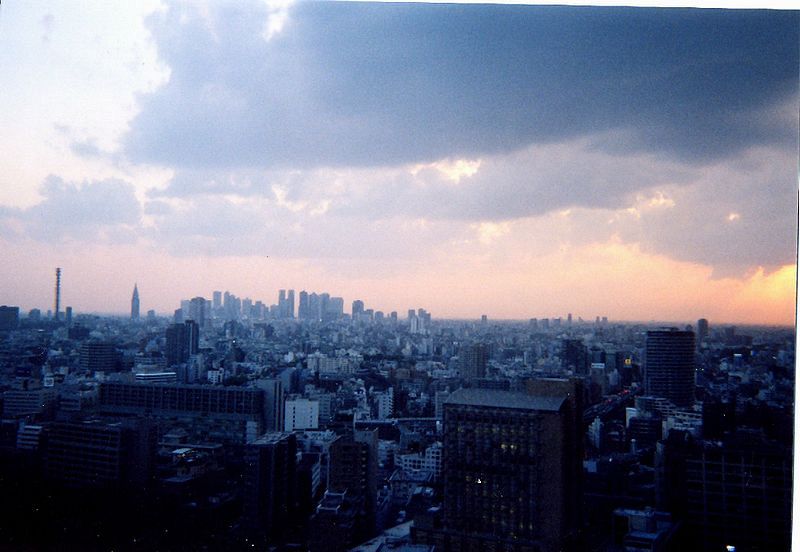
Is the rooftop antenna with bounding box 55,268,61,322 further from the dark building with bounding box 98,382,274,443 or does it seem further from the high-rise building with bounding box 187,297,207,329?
the high-rise building with bounding box 187,297,207,329

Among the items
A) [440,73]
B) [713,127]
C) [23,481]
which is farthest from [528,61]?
[23,481]

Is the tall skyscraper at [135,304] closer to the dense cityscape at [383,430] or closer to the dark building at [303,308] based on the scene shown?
the dense cityscape at [383,430]

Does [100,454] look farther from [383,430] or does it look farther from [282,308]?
[383,430]

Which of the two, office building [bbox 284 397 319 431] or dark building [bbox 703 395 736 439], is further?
office building [bbox 284 397 319 431]

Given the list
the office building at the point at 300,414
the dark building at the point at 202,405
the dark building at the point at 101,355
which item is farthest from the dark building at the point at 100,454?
the office building at the point at 300,414

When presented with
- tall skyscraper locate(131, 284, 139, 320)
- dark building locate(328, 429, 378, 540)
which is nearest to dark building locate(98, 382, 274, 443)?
tall skyscraper locate(131, 284, 139, 320)

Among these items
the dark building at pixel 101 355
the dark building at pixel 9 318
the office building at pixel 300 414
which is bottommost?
the office building at pixel 300 414
